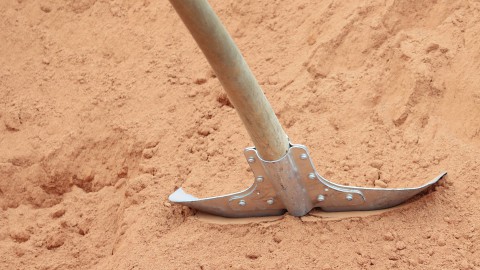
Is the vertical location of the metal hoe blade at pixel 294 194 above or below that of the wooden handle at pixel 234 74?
below

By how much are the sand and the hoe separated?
5cm

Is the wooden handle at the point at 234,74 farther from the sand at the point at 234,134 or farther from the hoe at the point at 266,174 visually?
the sand at the point at 234,134

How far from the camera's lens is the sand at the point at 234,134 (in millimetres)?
2379

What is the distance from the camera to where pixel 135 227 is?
258cm

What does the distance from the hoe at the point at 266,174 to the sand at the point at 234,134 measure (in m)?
0.05

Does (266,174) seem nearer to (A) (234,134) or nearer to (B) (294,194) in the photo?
(B) (294,194)

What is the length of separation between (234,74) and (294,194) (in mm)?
457

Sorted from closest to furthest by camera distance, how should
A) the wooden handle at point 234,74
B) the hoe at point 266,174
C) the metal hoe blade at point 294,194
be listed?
1. the wooden handle at point 234,74
2. the hoe at point 266,174
3. the metal hoe blade at point 294,194

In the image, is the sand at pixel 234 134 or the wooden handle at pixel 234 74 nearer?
the wooden handle at pixel 234 74

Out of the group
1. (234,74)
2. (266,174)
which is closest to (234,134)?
(266,174)

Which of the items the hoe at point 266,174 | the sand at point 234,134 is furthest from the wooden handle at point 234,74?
the sand at point 234,134

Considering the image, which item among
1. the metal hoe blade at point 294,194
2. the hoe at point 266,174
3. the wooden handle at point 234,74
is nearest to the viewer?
the wooden handle at point 234,74

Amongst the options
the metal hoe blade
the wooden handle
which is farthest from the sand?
the wooden handle

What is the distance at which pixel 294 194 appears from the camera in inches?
95.0
